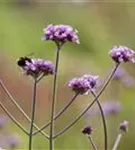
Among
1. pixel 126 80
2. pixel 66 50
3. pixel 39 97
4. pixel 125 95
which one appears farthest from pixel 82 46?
pixel 126 80

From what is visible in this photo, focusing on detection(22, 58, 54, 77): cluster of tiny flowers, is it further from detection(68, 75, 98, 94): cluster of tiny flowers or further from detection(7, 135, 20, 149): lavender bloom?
detection(7, 135, 20, 149): lavender bloom

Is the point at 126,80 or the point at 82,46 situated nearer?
the point at 126,80

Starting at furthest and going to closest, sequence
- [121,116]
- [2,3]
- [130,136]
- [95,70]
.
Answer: [2,3], [95,70], [121,116], [130,136]

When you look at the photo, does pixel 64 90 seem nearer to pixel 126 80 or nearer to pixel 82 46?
pixel 126 80

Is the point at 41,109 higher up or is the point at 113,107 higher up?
the point at 41,109

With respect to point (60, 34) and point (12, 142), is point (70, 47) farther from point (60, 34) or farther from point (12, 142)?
point (60, 34)

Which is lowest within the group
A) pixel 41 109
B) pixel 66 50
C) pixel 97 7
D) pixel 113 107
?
pixel 113 107

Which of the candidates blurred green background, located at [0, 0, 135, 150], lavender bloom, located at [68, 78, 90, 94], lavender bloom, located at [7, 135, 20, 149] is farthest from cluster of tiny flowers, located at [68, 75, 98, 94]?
blurred green background, located at [0, 0, 135, 150]
